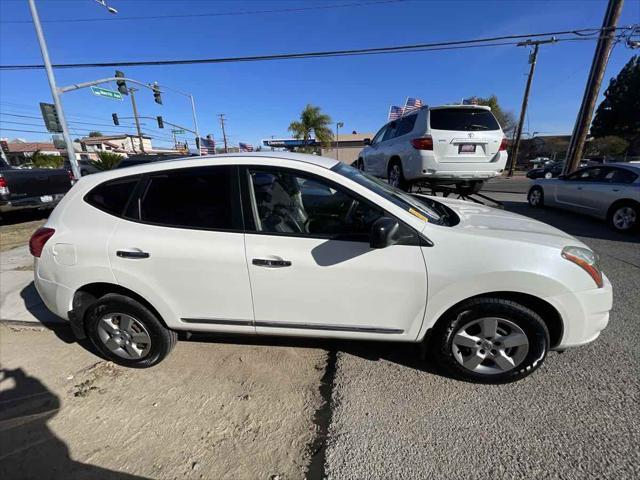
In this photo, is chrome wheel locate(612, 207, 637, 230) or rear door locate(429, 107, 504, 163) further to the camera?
chrome wheel locate(612, 207, 637, 230)

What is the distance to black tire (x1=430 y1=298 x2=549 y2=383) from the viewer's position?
2123mm

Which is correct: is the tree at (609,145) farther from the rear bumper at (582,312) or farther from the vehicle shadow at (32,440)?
the vehicle shadow at (32,440)

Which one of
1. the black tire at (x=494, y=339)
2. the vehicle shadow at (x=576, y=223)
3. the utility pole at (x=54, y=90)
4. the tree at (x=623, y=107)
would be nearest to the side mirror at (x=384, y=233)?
the black tire at (x=494, y=339)

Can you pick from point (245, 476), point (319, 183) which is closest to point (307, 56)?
point (319, 183)

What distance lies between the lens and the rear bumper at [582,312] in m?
2.09

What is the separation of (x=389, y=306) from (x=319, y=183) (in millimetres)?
1019

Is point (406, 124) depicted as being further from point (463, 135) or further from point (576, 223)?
point (576, 223)

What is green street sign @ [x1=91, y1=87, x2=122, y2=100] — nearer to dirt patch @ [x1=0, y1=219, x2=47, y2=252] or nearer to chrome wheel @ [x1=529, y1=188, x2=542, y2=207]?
dirt patch @ [x1=0, y1=219, x2=47, y2=252]

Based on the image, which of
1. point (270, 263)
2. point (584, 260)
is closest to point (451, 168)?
point (584, 260)

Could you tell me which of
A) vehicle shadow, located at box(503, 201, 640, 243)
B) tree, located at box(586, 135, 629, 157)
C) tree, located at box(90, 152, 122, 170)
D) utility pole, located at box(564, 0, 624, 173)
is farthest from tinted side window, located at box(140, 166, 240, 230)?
tree, located at box(586, 135, 629, 157)

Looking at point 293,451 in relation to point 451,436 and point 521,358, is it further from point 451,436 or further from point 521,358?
point 521,358

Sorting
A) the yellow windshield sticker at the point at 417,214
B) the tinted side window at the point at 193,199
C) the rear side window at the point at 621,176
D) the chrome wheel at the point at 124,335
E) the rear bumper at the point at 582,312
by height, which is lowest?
the chrome wheel at the point at 124,335

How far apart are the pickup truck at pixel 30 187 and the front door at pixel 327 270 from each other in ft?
27.1

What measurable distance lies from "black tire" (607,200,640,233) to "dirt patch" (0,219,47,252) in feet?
39.7
